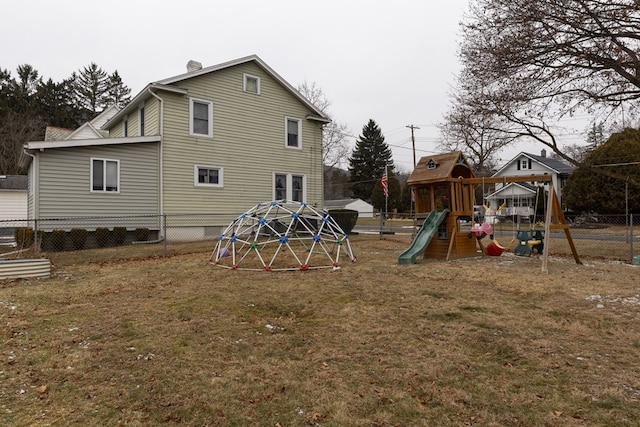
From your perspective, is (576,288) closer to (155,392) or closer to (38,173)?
(155,392)

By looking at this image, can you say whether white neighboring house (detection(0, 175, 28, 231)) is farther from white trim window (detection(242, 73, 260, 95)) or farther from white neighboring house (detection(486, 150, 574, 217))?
white neighboring house (detection(486, 150, 574, 217))

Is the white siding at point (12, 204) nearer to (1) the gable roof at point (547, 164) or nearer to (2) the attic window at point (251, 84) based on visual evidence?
(2) the attic window at point (251, 84)

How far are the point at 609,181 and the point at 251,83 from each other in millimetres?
27908

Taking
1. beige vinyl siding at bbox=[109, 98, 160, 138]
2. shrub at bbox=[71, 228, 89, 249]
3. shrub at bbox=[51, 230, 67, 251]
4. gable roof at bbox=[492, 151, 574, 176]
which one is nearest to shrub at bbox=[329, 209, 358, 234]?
beige vinyl siding at bbox=[109, 98, 160, 138]

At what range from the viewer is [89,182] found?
14617 mm

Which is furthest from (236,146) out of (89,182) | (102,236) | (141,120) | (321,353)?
(321,353)

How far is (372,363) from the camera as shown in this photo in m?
3.92

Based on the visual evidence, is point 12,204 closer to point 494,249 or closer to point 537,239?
point 494,249

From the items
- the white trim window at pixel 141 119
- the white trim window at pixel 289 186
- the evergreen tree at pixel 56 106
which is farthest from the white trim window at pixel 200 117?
the evergreen tree at pixel 56 106

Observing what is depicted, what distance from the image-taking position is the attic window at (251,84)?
59.9 feet

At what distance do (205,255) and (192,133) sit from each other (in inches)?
262

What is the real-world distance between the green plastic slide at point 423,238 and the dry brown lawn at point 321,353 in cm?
268

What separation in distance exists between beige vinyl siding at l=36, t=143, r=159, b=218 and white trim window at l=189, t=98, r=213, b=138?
1.82 metres

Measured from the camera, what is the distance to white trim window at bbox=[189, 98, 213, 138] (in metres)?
16.8
